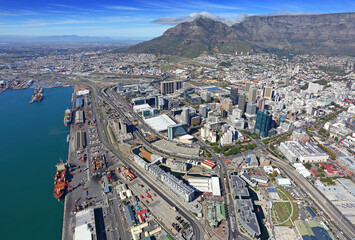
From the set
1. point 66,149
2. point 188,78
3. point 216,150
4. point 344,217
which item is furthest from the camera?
point 188,78

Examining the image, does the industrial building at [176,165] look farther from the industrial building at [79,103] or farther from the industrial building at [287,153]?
the industrial building at [79,103]

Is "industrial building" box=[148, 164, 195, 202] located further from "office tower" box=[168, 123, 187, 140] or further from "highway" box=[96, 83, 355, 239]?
"office tower" box=[168, 123, 187, 140]

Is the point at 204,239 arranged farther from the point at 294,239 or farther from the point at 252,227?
the point at 294,239

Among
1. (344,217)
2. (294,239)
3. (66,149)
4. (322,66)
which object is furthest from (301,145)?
(322,66)

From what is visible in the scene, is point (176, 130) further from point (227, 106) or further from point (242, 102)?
point (242, 102)

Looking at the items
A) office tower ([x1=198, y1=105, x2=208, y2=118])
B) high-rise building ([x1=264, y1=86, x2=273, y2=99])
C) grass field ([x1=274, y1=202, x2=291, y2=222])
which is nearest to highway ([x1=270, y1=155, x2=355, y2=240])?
grass field ([x1=274, y1=202, x2=291, y2=222])

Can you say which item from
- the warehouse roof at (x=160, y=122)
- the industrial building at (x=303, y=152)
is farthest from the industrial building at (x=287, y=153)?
the warehouse roof at (x=160, y=122)
